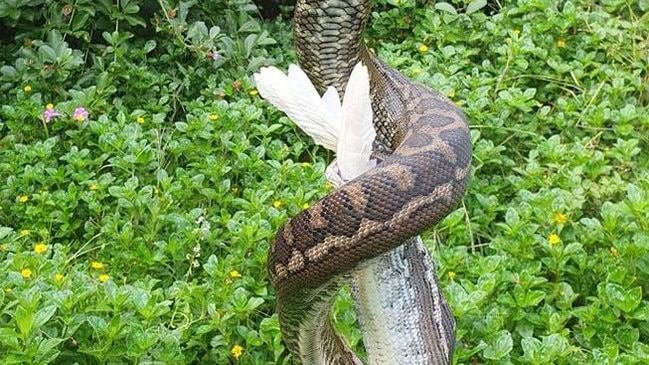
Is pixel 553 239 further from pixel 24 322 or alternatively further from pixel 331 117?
pixel 24 322

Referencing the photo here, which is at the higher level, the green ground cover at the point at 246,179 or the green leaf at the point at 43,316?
the green leaf at the point at 43,316

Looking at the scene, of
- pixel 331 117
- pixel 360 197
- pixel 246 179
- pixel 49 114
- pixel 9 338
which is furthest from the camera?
pixel 49 114

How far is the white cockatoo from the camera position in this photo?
2.02 m

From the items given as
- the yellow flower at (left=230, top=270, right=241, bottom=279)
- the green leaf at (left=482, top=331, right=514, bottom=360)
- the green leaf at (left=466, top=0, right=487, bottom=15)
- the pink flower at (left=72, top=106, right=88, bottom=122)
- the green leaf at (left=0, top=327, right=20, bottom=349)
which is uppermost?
the green leaf at (left=0, top=327, right=20, bottom=349)

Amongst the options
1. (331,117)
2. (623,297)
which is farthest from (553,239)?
(331,117)

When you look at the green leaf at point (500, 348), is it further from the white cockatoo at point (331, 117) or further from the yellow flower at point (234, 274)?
the white cockatoo at point (331, 117)

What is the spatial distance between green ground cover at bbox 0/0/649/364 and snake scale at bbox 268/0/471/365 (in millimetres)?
605

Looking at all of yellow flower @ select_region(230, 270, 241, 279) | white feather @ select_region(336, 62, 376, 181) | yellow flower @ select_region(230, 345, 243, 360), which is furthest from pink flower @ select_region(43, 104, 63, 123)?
white feather @ select_region(336, 62, 376, 181)

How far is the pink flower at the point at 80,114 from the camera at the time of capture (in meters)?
4.10

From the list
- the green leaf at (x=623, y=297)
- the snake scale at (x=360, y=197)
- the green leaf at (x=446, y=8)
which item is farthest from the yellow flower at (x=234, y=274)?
the green leaf at (x=446, y=8)

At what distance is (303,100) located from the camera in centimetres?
211

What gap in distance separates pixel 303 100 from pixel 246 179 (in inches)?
68.5

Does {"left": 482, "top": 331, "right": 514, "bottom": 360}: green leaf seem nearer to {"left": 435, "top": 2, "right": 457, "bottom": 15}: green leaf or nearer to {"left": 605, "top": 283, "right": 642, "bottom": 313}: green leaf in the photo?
{"left": 605, "top": 283, "right": 642, "bottom": 313}: green leaf

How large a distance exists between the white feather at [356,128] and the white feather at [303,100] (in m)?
0.05
